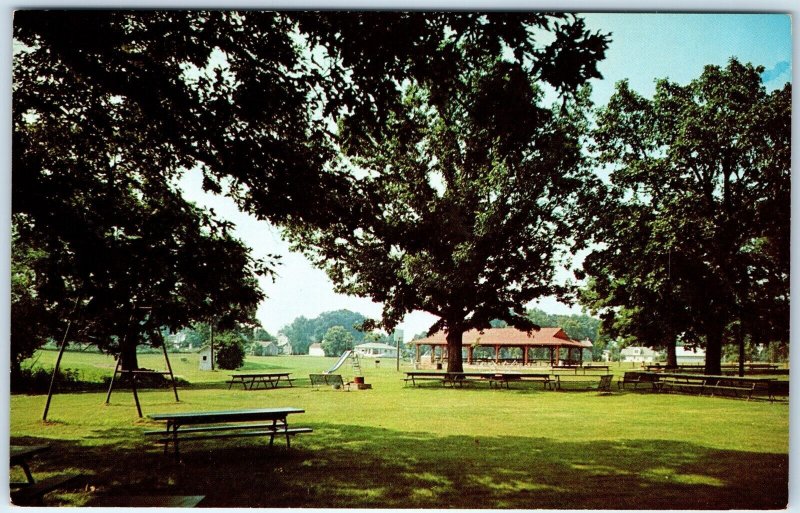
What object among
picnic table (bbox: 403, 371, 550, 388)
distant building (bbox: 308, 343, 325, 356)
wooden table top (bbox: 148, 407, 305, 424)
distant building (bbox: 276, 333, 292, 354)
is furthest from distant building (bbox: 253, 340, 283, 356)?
picnic table (bbox: 403, 371, 550, 388)

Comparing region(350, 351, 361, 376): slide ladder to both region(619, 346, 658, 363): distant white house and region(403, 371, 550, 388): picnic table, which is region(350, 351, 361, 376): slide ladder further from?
region(619, 346, 658, 363): distant white house

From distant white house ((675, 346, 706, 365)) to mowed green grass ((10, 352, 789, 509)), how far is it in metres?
0.57

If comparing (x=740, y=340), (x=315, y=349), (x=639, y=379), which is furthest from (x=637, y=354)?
(x=315, y=349)

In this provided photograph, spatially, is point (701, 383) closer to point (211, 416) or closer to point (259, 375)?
point (259, 375)

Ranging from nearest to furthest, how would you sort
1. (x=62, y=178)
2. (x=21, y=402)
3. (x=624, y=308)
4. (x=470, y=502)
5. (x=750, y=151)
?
(x=470, y=502)
(x=21, y=402)
(x=62, y=178)
(x=750, y=151)
(x=624, y=308)

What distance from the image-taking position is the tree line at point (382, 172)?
18.3ft

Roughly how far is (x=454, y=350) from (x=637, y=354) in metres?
2.56

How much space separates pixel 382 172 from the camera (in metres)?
6.36

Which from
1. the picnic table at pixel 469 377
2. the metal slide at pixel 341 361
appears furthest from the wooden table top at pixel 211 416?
the picnic table at pixel 469 377

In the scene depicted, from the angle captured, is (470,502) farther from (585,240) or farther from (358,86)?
(358,86)

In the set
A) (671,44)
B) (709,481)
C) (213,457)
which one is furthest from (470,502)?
(671,44)

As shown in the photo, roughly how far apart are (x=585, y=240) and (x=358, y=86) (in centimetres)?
328

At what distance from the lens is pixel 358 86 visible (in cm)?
580

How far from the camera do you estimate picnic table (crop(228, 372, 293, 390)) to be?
6723 mm
